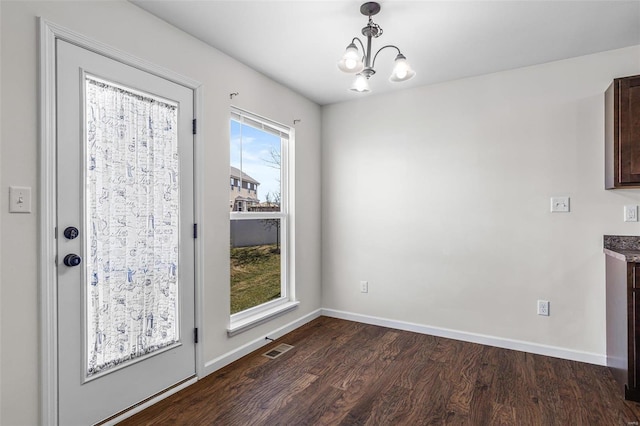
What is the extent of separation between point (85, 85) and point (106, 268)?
1034mm

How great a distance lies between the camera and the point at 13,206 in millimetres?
1619

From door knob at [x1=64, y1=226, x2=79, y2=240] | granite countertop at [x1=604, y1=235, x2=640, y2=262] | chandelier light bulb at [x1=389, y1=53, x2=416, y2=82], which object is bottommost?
granite countertop at [x1=604, y1=235, x2=640, y2=262]

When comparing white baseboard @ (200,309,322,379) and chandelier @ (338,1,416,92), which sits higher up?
chandelier @ (338,1,416,92)

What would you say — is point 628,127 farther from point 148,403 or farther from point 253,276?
point 148,403

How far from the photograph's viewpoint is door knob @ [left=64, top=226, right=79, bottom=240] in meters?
1.81

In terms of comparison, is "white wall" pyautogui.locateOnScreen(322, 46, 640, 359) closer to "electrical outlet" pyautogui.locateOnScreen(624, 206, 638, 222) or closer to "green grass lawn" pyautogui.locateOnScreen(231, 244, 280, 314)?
"electrical outlet" pyautogui.locateOnScreen(624, 206, 638, 222)

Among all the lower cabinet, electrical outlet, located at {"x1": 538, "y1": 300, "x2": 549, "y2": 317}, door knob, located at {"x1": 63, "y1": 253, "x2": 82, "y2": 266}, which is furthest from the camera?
electrical outlet, located at {"x1": 538, "y1": 300, "x2": 549, "y2": 317}

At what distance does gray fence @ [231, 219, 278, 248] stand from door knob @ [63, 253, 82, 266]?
1267 mm

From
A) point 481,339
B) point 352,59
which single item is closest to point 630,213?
point 481,339

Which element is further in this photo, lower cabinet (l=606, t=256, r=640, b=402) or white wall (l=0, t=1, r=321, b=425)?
lower cabinet (l=606, t=256, r=640, b=402)

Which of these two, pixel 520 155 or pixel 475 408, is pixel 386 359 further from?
pixel 520 155

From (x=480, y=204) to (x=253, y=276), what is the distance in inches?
88.9

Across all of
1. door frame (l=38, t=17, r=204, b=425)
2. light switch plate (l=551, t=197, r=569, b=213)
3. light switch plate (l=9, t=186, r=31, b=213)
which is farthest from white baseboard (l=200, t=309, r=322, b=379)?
light switch plate (l=551, t=197, r=569, b=213)

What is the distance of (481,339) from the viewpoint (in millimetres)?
3205
